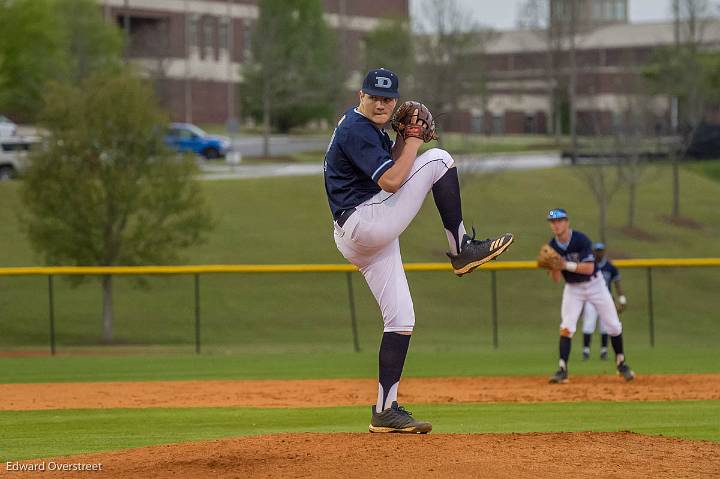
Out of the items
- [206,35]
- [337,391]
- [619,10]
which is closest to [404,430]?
[337,391]

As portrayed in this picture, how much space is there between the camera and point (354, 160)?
716 centimetres

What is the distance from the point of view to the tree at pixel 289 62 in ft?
200

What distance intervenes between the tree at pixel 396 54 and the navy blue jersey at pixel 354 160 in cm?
3631

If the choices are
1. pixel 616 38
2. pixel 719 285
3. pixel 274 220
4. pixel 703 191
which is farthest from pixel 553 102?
pixel 719 285

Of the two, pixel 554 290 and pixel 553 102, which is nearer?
pixel 554 290

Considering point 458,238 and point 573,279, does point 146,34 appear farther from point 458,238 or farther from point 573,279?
point 458,238

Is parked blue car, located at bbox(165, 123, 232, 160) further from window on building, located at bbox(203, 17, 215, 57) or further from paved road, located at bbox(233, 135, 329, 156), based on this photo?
window on building, located at bbox(203, 17, 215, 57)

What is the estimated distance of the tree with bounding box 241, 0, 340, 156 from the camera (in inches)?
2395

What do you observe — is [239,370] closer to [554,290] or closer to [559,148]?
[554,290]

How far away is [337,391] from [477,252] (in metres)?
6.46

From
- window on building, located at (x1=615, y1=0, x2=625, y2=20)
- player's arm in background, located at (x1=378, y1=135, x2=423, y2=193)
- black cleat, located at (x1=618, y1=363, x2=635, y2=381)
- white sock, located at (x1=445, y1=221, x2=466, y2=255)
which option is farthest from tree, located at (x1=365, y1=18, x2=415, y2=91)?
player's arm in background, located at (x1=378, y1=135, x2=423, y2=193)

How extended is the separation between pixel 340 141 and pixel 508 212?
118ft

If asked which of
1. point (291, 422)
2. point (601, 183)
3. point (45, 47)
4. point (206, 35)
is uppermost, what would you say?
point (206, 35)

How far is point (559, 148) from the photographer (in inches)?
2677
